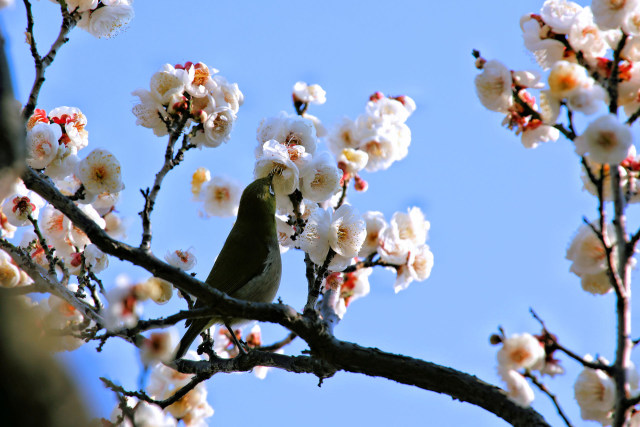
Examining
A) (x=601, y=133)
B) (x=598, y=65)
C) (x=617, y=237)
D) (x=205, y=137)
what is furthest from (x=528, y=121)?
(x=205, y=137)

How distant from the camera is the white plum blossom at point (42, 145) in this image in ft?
→ 10.5

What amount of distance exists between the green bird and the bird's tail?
0.02 meters

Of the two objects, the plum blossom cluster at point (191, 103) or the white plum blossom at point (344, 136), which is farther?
the white plum blossom at point (344, 136)

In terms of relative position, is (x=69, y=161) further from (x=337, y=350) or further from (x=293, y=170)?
(x=337, y=350)

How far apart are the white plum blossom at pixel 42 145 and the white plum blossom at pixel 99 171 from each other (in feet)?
0.71

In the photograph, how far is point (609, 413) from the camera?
2.29 meters

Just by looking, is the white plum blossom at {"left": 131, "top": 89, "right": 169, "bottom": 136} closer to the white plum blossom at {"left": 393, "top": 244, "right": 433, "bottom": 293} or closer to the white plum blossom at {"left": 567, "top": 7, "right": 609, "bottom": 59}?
the white plum blossom at {"left": 393, "top": 244, "right": 433, "bottom": 293}

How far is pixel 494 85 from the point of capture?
2.53 metres

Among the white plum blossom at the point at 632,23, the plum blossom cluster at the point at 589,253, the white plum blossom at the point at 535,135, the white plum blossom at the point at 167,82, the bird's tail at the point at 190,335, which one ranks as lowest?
the plum blossom cluster at the point at 589,253

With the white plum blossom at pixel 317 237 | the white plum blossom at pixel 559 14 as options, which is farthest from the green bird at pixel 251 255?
the white plum blossom at pixel 559 14

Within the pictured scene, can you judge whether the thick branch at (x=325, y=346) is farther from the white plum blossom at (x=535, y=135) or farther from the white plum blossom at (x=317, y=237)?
the white plum blossom at (x=535, y=135)

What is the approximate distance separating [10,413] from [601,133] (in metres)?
1.95

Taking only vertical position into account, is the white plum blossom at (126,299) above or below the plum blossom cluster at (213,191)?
below

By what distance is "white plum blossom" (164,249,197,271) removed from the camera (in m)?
3.39
